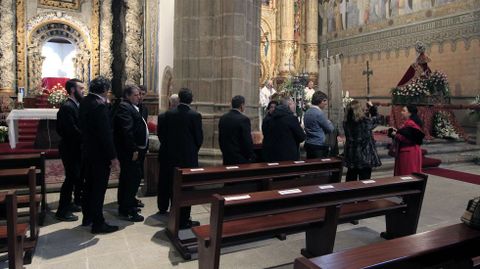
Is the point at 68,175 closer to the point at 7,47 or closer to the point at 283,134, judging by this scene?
the point at 283,134

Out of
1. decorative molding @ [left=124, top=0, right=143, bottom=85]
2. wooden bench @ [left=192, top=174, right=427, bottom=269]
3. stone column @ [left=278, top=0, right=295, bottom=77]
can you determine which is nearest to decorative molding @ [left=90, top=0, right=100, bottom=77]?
decorative molding @ [left=124, top=0, right=143, bottom=85]

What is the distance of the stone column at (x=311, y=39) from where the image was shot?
19.7 metres

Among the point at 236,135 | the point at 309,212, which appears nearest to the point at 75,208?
the point at 236,135

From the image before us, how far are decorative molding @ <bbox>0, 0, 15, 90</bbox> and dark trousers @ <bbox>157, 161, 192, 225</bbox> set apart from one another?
13.3 meters

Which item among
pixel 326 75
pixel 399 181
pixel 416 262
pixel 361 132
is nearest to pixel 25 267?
pixel 416 262

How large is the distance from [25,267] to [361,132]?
14.0ft

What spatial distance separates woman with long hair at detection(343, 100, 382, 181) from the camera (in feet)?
17.7

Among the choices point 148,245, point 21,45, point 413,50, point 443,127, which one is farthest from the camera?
point 21,45

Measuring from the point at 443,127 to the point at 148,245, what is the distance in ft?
35.0


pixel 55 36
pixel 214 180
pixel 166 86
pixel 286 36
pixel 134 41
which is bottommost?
pixel 214 180

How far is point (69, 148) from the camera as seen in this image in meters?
4.87

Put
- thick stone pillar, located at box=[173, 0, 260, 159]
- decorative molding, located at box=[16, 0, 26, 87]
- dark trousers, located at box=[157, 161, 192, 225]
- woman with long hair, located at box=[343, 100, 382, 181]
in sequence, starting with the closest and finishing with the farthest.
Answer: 1. dark trousers, located at box=[157, 161, 192, 225]
2. woman with long hair, located at box=[343, 100, 382, 181]
3. thick stone pillar, located at box=[173, 0, 260, 159]
4. decorative molding, located at box=[16, 0, 26, 87]

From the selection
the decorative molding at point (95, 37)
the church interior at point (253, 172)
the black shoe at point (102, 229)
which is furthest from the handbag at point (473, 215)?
the decorative molding at point (95, 37)

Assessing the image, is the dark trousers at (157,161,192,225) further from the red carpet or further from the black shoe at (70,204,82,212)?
the red carpet
